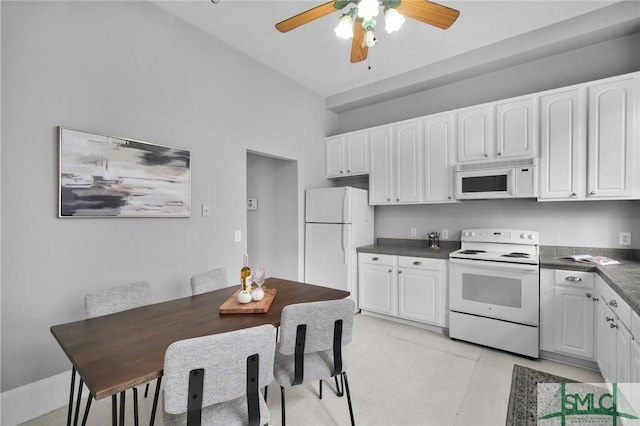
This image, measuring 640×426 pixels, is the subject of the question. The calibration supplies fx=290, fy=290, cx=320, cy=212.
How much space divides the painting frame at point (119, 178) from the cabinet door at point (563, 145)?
3369 millimetres

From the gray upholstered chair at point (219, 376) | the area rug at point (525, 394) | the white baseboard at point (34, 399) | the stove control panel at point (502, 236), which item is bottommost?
the area rug at point (525, 394)

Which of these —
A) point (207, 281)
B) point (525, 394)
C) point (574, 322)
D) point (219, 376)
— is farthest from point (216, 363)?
point (574, 322)

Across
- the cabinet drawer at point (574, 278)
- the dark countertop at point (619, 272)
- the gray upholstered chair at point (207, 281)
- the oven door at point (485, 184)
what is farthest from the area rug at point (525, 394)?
the gray upholstered chair at point (207, 281)

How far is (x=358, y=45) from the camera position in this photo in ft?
6.30

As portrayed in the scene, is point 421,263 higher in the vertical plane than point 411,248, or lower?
lower

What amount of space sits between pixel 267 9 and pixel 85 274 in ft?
8.47

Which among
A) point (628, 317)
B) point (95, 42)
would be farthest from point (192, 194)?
point (628, 317)

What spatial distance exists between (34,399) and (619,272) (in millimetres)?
4093

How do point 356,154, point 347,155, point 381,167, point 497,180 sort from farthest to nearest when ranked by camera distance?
point 347,155 → point 356,154 → point 381,167 → point 497,180

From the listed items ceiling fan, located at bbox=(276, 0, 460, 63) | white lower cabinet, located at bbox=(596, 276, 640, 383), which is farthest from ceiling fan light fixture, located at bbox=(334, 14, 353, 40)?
white lower cabinet, located at bbox=(596, 276, 640, 383)

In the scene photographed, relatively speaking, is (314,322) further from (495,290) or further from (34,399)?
(495,290)

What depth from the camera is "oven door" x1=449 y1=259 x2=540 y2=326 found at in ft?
8.46

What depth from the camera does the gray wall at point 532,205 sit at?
Result: 8.95 feet

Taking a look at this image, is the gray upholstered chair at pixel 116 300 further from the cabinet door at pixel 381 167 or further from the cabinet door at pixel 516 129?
the cabinet door at pixel 516 129
